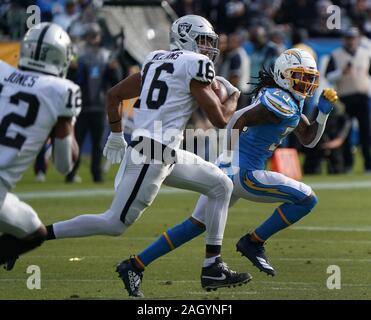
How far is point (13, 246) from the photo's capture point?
6023 millimetres

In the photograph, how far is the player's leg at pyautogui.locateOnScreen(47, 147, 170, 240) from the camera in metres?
6.50

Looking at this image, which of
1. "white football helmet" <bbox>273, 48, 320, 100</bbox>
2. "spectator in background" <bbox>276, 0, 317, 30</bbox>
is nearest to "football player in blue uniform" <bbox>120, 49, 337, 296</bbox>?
"white football helmet" <bbox>273, 48, 320, 100</bbox>

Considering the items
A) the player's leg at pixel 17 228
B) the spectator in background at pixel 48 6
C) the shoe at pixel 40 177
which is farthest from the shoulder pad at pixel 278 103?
the spectator in background at pixel 48 6

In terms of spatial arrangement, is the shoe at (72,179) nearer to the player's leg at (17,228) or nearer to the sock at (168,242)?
the sock at (168,242)

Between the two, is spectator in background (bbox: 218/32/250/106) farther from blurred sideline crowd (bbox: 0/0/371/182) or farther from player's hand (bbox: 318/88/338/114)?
player's hand (bbox: 318/88/338/114)

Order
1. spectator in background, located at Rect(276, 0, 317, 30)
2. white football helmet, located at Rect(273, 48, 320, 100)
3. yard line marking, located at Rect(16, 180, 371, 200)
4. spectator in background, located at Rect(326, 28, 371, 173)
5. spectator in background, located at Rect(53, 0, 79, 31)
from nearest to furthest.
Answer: white football helmet, located at Rect(273, 48, 320, 100)
yard line marking, located at Rect(16, 180, 371, 200)
spectator in background, located at Rect(326, 28, 371, 173)
spectator in background, located at Rect(53, 0, 79, 31)
spectator in background, located at Rect(276, 0, 317, 30)

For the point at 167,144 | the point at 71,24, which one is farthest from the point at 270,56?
the point at 167,144

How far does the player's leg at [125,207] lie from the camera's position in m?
6.50

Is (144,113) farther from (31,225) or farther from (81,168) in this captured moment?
(81,168)

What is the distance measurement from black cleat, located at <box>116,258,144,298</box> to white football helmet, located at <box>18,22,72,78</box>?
1360mm

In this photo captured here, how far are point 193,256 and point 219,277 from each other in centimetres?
161

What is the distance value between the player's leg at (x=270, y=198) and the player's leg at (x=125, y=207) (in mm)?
954

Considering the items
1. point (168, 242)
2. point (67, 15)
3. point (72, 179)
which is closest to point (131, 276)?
point (168, 242)
